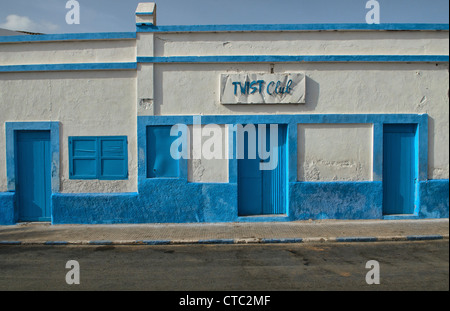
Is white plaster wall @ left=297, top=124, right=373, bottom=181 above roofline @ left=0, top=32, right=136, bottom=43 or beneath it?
beneath

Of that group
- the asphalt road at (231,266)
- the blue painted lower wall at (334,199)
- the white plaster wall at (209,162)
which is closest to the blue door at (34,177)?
the asphalt road at (231,266)

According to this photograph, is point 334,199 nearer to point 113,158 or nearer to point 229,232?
point 229,232

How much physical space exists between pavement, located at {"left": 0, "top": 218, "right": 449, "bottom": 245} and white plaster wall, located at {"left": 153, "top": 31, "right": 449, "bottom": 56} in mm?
4513

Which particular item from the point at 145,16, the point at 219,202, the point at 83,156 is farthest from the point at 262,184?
the point at 145,16

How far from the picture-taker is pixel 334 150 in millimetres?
9406

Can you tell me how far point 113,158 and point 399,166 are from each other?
25.3ft

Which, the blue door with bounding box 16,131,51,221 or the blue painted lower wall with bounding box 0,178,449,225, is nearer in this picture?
the blue painted lower wall with bounding box 0,178,449,225

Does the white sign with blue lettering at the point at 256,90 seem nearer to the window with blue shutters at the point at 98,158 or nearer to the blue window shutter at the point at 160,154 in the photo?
the blue window shutter at the point at 160,154

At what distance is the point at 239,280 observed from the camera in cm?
532

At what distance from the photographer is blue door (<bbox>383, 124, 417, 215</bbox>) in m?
9.52

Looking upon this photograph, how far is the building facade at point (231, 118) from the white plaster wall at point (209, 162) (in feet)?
0.09

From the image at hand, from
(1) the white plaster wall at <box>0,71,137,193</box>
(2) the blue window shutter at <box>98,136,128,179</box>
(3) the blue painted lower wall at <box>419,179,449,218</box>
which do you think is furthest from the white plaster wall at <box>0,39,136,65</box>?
(3) the blue painted lower wall at <box>419,179,449,218</box>

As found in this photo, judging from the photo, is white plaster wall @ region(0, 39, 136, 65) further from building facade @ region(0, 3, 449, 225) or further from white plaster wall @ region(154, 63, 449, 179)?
white plaster wall @ region(154, 63, 449, 179)

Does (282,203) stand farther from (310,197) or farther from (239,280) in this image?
(239,280)
